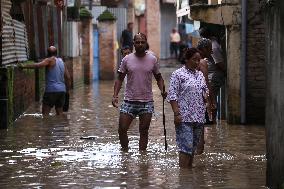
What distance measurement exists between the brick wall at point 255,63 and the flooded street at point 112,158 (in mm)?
595

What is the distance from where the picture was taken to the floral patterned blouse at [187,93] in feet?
36.0

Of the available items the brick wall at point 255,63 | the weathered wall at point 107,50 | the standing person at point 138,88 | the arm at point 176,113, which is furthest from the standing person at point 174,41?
the arm at point 176,113

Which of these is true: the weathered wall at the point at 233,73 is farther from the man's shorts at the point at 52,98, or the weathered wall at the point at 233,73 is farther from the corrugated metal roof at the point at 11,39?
the corrugated metal roof at the point at 11,39

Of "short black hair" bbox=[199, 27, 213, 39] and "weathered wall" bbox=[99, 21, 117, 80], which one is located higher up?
"short black hair" bbox=[199, 27, 213, 39]

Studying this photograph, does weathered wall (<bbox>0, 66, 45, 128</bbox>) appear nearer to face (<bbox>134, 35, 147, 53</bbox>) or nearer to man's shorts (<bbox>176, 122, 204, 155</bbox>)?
face (<bbox>134, 35, 147, 53</bbox>)

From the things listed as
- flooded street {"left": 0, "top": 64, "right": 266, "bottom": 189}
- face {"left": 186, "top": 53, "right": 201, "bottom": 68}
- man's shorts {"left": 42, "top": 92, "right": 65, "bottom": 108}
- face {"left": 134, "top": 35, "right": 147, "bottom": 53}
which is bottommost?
flooded street {"left": 0, "top": 64, "right": 266, "bottom": 189}

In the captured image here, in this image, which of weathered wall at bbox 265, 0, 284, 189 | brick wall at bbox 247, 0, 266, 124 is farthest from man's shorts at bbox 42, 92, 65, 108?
weathered wall at bbox 265, 0, 284, 189

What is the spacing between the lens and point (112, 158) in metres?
12.2

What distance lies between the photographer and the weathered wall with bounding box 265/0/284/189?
346 inches

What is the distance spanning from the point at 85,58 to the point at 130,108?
71.9 ft

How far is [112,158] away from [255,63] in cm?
586

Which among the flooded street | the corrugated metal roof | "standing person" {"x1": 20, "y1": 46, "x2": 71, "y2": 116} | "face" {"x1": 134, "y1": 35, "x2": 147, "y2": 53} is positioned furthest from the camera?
"standing person" {"x1": 20, "y1": 46, "x2": 71, "y2": 116}

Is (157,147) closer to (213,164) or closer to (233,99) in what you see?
(213,164)

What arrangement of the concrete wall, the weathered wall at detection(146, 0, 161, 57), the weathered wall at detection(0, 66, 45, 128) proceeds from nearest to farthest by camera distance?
the weathered wall at detection(0, 66, 45, 128), the weathered wall at detection(146, 0, 161, 57), the concrete wall
